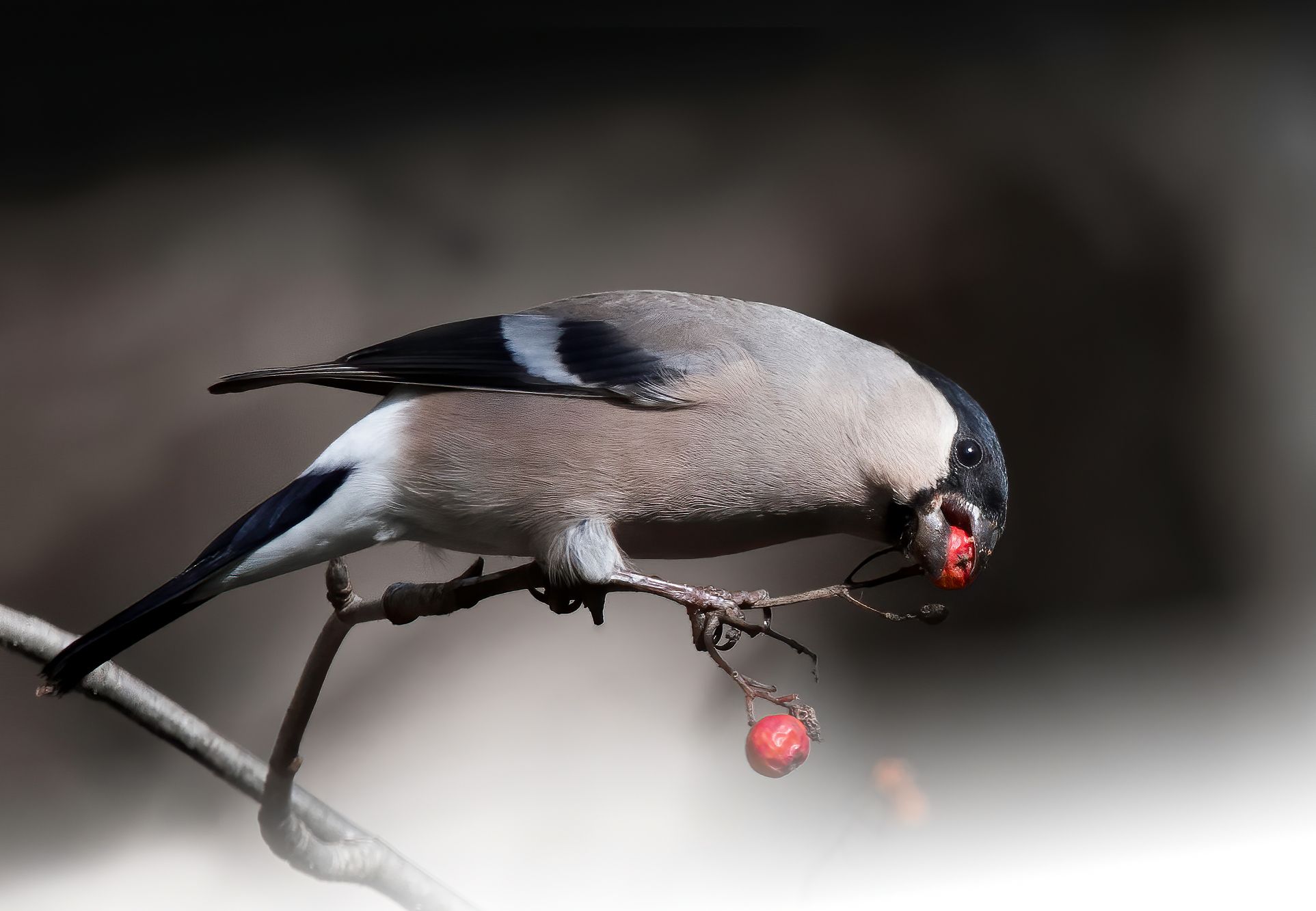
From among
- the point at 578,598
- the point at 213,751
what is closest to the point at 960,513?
the point at 578,598

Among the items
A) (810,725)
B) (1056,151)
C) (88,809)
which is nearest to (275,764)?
(810,725)

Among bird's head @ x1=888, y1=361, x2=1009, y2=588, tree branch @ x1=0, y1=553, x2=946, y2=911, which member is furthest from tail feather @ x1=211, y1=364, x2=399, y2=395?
bird's head @ x1=888, y1=361, x2=1009, y2=588

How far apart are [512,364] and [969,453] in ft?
1.52

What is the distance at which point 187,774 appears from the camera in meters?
1.84

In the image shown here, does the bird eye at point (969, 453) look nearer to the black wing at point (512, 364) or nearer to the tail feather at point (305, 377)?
the black wing at point (512, 364)

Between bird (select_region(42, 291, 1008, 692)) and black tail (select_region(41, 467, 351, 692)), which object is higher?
bird (select_region(42, 291, 1008, 692))

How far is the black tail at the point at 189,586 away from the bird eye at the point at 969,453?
595 millimetres

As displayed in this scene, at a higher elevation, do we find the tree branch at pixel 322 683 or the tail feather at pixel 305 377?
the tail feather at pixel 305 377

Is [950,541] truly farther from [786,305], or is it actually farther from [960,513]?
[786,305]

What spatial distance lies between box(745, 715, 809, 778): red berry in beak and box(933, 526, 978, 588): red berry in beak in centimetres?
19

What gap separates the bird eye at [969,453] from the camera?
102 cm

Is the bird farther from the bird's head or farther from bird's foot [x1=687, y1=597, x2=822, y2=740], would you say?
bird's foot [x1=687, y1=597, x2=822, y2=740]

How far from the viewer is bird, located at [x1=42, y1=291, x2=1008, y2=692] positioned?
0.96 metres

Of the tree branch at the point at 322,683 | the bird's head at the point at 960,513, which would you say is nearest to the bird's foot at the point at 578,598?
the tree branch at the point at 322,683
